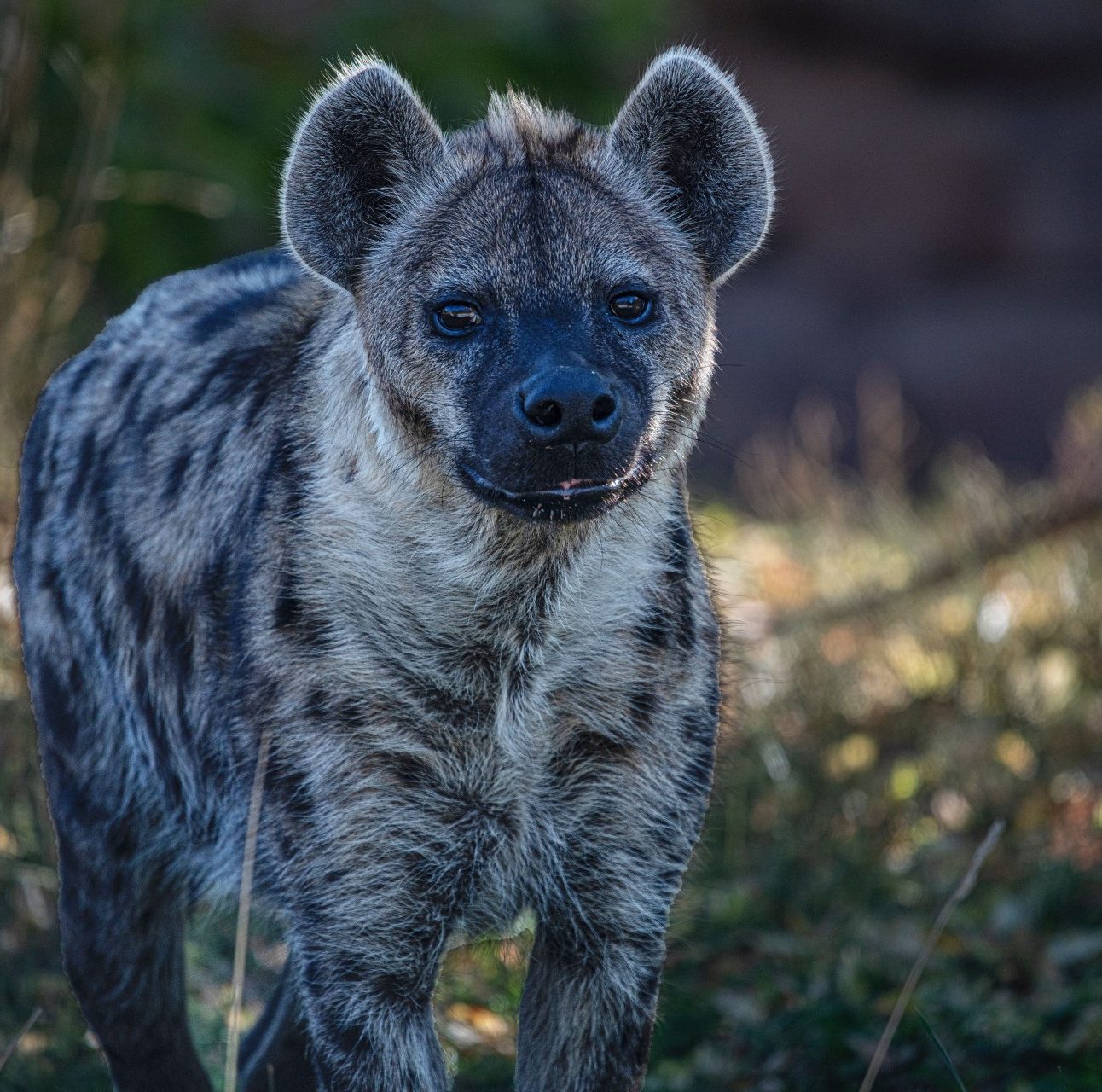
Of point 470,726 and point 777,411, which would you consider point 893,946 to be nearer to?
point 470,726

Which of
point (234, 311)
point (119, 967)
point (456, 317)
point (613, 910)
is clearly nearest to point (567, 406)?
point (456, 317)

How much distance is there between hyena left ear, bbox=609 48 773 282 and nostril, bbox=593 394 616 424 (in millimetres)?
441

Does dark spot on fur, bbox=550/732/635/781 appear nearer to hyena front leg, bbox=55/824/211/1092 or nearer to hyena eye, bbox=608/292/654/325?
hyena eye, bbox=608/292/654/325

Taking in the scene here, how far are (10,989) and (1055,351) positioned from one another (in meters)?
7.70

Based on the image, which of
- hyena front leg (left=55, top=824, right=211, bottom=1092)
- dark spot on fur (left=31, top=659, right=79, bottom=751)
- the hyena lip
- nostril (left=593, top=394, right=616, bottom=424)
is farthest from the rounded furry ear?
hyena front leg (left=55, top=824, right=211, bottom=1092)

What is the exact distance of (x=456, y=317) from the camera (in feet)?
7.09

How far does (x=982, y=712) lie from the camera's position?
4137 millimetres

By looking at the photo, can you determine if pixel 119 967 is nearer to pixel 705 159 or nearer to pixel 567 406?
pixel 567 406

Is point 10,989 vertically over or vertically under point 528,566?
under

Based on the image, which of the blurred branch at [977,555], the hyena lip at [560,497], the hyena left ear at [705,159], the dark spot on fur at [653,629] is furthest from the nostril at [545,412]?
the blurred branch at [977,555]

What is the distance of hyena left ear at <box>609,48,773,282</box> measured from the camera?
232 cm

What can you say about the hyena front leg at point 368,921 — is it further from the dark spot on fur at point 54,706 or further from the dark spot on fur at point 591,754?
the dark spot on fur at point 54,706

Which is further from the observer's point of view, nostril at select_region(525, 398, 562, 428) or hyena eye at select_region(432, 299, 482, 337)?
hyena eye at select_region(432, 299, 482, 337)

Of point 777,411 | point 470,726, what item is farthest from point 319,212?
point 777,411
